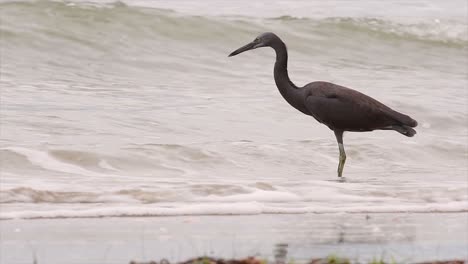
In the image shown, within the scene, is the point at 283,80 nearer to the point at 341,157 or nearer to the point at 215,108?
the point at 341,157

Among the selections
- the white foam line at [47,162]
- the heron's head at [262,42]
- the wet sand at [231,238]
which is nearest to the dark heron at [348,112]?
the heron's head at [262,42]

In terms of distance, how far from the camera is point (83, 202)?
820cm

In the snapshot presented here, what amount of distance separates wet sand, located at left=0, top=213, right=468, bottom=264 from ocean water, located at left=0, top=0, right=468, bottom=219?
0.31 m

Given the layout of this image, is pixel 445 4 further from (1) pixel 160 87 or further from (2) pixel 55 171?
(2) pixel 55 171

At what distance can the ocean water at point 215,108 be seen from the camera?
8781 mm

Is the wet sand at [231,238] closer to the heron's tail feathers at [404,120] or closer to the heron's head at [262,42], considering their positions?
the heron's tail feathers at [404,120]

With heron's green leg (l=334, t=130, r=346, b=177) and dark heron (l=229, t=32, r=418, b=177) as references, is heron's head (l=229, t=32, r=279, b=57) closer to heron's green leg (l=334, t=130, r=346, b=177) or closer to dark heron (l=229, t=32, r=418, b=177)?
dark heron (l=229, t=32, r=418, b=177)

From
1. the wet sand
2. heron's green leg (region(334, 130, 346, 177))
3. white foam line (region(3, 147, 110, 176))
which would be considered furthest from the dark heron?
the wet sand

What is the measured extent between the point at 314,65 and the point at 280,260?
505 inches

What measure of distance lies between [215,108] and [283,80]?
8.35 ft

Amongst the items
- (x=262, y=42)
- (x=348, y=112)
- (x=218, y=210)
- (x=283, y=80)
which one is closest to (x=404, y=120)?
(x=348, y=112)

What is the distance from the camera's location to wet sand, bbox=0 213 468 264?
21.2ft

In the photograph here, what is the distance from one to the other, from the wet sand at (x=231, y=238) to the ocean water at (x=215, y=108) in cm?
31

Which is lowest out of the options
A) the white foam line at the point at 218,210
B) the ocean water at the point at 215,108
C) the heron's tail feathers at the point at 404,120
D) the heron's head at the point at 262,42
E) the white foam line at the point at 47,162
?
the ocean water at the point at 215,108
